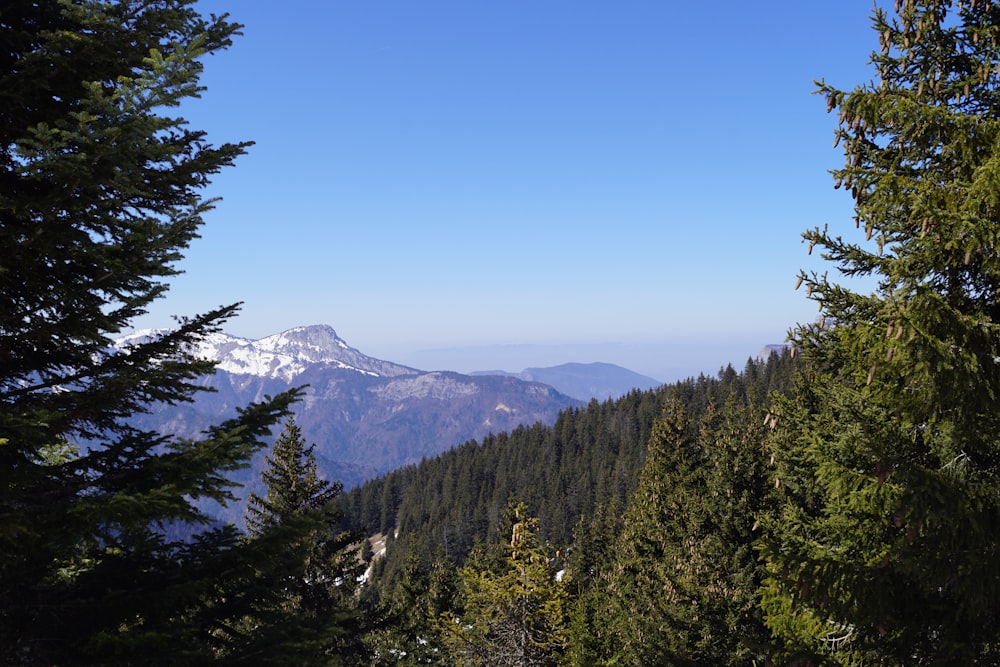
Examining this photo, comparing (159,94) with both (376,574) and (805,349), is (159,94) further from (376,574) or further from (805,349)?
(376,574)

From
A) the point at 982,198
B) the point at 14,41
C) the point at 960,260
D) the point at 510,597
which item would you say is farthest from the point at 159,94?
the point at 510,597

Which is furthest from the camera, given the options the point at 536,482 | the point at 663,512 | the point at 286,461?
the point at 536,482

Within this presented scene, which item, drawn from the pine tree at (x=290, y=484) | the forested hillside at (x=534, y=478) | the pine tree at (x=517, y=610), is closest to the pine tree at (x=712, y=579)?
the pine tree at (x=517, y=610)

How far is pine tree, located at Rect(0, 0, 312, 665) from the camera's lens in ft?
14.6

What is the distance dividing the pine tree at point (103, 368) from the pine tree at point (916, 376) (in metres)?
5.76

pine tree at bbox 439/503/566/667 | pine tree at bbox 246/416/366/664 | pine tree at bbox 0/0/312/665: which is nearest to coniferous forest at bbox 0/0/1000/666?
pine tree at bbox 0/0/312/665

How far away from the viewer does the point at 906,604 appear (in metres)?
5.70

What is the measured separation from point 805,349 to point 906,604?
2.98 m

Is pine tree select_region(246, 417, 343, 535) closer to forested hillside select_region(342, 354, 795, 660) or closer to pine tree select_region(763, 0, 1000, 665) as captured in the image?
pine tree select_region(763, 0, 1000, 665)

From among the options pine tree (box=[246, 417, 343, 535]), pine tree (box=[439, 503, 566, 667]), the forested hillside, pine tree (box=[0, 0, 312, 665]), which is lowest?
the forested hillside

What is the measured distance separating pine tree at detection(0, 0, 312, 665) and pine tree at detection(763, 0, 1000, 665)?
5757 millimetres

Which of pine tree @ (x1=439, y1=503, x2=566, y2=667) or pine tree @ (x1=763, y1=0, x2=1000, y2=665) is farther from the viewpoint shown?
pine tree @ (x1=439, y1=503, x2=566, y2=667)

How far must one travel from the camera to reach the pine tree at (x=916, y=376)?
4.84 m

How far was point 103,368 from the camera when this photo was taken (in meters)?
5.44
